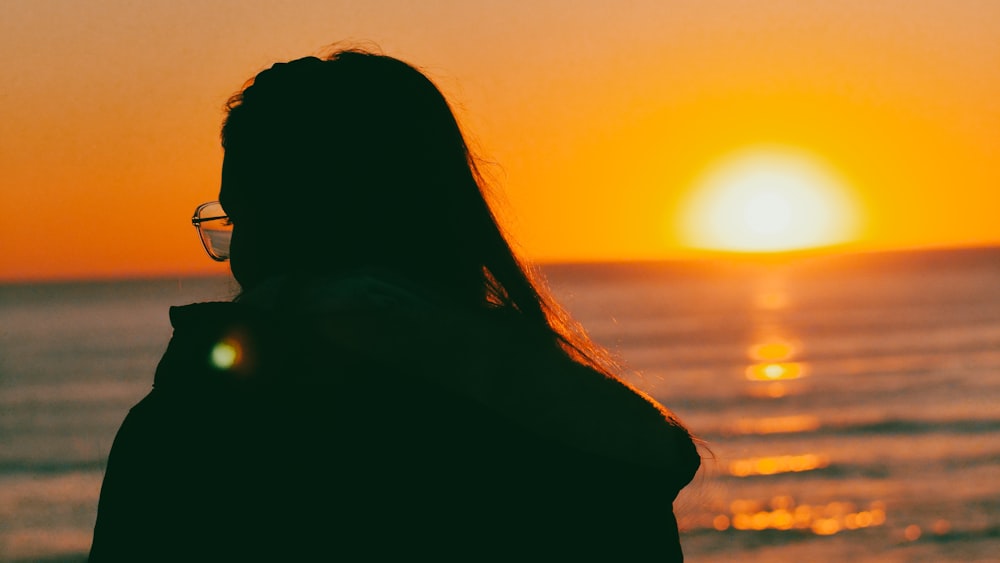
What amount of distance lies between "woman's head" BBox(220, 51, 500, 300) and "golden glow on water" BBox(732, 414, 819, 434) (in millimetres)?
17817

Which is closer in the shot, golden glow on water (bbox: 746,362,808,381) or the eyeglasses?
the eyeglasses

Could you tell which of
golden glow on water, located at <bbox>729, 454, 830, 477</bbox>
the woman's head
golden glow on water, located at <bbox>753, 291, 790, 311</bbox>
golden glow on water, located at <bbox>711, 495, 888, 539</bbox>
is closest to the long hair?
the woman's head

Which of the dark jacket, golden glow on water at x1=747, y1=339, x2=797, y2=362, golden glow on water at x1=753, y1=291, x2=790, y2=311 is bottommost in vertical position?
the dark jacket

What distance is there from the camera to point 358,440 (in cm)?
125

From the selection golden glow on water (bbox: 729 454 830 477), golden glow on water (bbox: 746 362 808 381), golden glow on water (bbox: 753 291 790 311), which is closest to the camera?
golden glow on water (bbox: 729 454 830 477)

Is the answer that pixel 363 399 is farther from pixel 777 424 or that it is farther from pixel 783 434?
pixel 777 424

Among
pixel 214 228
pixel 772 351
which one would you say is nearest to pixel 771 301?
pixel 772 351

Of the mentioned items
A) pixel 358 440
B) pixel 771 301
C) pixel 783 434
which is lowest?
pixel 358 440

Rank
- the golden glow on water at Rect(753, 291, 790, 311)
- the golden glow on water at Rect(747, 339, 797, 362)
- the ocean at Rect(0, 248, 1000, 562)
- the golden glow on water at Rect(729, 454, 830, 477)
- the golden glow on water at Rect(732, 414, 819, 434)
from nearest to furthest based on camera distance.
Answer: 1. the ocean at Rect(0, 248, 1000, 562)
2. the golden glow on water at Rect(729, 454, 830, 477)
3. the golden glow on water at Rect(732, 414, 819, 434)
4. the golden glow on water at Rect(747, 339, 797, 362)
5. the golden glow on water at Rect(753, 291, 790, 311)

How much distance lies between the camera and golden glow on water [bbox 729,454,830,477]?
14586mm

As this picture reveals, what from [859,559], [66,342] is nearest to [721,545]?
[859,559]

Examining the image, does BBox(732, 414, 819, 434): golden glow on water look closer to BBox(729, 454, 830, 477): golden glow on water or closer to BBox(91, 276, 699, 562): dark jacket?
BBox(729, 454, 830, 477): golden glow on water

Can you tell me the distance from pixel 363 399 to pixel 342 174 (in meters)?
0.32

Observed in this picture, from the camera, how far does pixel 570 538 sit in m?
1.34
